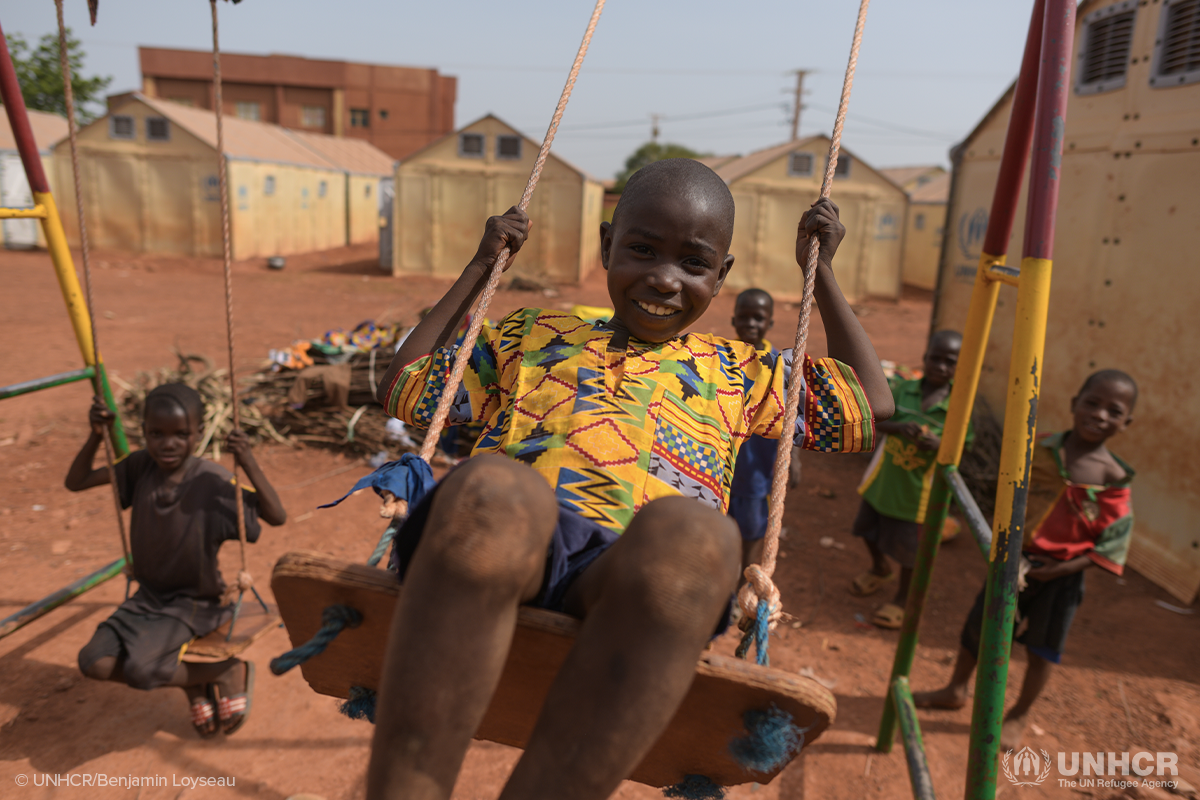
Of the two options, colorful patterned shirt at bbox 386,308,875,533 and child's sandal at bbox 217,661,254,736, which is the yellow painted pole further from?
colorful patterned shirt at bbox 386,308,875,533

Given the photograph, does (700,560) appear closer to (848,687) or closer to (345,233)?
(848,687)

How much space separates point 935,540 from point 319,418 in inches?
207

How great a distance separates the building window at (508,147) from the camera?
54.5ft

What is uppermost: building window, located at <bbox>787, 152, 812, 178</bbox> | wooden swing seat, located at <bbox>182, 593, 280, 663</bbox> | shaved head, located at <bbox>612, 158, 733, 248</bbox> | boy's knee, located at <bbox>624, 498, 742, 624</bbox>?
building window, located at <bbox>787, 152, 812, 178</bbox>

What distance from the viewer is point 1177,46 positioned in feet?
14.5

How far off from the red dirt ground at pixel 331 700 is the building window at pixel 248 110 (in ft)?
96.3

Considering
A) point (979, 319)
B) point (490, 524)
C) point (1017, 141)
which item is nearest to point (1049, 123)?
point (1017, 141)

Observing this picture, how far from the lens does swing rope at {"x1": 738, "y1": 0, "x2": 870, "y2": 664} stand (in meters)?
1.43

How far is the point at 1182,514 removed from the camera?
4.39 meters

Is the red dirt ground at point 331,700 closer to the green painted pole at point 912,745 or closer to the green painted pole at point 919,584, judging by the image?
the green painted pole at point 919,584

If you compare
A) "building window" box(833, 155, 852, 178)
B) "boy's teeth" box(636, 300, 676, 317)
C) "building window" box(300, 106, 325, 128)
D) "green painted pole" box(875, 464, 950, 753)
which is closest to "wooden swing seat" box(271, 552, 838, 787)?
"boy's teeth" box(636, 300, 676, 317)

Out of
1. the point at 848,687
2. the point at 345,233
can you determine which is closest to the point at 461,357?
the point at 848,687

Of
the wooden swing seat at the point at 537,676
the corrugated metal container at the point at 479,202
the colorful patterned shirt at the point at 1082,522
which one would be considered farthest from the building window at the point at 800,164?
the wooden swing seat at the point at 537,676

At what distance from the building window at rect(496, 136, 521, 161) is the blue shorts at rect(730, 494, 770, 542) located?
47.2 ft
